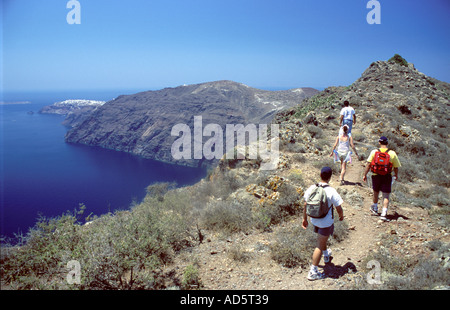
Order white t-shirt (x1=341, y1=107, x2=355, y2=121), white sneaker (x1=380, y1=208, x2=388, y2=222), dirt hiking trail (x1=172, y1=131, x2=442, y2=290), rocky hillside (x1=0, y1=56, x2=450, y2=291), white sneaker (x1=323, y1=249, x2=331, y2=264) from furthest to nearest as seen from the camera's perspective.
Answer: white t-shirt (x1=341, y1=107, x2=355, y2=121), white sneaker (x1=380, y1=208, x2=388, y2=222), white sneaker (x1=323, y1=249, x2=331, y2=264), dirt hiking trail (x1=172, y1=131, x2=442, y2=290), rocky hillside (x1=0, y1=56, x2=450, y2=291)

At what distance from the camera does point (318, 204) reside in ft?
10.3

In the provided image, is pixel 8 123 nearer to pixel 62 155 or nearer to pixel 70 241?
pixel 62 155

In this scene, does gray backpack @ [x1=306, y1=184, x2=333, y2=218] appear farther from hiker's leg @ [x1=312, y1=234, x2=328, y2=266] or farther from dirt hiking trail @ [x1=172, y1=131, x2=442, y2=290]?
dirt hiking trail @ [x1=172, y1=131, x2=442, y2=290]

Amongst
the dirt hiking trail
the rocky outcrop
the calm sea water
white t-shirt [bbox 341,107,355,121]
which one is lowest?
the calm sea water

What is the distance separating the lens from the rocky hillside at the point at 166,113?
342 ft

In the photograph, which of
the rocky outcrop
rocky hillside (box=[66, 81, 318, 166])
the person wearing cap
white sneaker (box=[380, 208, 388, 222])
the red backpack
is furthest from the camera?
the rocky outcrop

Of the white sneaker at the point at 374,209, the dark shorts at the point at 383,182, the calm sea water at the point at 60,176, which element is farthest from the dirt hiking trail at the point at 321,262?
the calm sea water at the point at 60,176

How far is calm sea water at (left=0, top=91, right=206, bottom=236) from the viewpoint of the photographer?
1800 inches

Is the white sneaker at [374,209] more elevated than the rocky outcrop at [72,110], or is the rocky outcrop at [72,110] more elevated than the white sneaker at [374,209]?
the rocky outcrop at [72,110]

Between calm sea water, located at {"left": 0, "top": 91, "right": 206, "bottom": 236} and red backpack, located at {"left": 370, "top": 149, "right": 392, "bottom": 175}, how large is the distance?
24.4 meters

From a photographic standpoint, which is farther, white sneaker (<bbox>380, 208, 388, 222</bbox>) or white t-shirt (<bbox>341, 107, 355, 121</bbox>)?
white t-shirt (<bbox>341, 107, 355, 121</bbox>)

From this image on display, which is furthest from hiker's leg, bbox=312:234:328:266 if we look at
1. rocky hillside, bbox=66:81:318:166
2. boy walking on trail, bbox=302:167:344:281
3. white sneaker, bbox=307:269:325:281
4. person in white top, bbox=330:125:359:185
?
rocky hillside, bbox=66:81:318:166

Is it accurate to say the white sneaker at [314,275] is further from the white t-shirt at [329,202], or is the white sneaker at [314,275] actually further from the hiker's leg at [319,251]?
the white t-shirt at [329,202]

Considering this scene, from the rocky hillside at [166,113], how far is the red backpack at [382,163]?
87.4 meters
